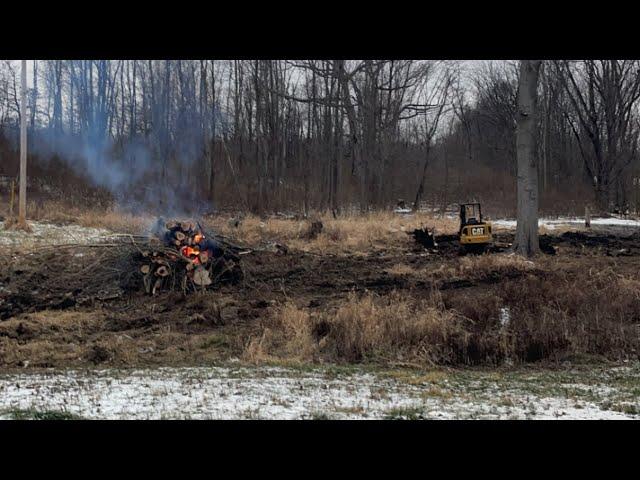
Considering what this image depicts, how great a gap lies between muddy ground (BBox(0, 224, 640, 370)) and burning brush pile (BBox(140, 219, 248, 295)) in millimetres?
323

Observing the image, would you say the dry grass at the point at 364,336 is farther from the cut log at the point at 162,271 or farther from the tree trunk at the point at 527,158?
the tree trunk at the point at 527,158

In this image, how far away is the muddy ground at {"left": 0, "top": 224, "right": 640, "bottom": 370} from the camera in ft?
28.4

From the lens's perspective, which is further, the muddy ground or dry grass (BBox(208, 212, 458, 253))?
dry grass (BBox(208, 212, 458, 253))

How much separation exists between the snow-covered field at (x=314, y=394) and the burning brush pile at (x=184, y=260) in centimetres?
513

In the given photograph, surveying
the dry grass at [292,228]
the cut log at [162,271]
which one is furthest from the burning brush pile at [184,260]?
the dry grass at [292,228]

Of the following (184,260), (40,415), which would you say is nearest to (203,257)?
(184,260)

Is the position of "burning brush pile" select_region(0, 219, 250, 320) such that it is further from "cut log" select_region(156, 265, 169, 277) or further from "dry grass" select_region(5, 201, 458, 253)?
"dry grass" select_region(5, 201, 458, 253)

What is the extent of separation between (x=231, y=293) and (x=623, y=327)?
7.10m

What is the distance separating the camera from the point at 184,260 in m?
12.6

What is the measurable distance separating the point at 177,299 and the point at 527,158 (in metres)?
10.5

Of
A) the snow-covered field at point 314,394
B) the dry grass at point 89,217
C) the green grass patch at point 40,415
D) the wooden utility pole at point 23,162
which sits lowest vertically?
the snow-covered field at point 314,394

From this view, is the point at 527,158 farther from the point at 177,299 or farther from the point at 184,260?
the point at 177,299

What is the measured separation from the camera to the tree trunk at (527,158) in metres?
16.9

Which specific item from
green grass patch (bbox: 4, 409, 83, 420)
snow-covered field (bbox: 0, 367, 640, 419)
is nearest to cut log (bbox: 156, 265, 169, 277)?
snow-covered field (bbox: 0, 367, 640, 419)
